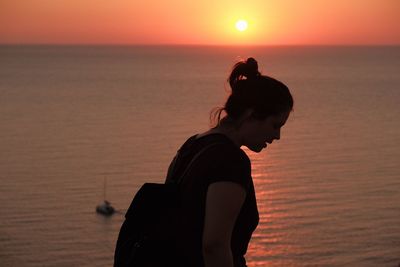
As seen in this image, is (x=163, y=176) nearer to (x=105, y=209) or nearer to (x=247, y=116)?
(x=105, y=209)

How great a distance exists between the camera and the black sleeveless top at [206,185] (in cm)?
264

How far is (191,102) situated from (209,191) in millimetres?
99850

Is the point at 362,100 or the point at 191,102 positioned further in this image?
the point at 362,100

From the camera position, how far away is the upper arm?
259cm

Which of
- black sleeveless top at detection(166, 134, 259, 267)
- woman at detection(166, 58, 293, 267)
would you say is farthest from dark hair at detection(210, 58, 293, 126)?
black sleeveless top at detection(166, 134, 259, 267)

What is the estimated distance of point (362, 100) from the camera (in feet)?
359

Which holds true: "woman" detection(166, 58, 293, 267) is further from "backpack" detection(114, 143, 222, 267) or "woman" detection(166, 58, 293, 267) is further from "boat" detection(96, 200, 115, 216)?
"boat" detection(96, 200, 115, 216)

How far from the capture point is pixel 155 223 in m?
2.81

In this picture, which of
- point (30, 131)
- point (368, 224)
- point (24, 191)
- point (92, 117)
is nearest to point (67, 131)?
point (30, 131)

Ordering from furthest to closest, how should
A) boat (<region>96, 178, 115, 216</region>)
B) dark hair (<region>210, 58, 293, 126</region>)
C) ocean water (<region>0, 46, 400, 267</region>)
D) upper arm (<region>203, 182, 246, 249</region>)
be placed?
boat (<region>96, 178, 115, 216</region>)
ocean water (<region>0, 46, 400, 267</region>)
dark hair (<region>210, 58, 293, 126</region>)
upper arm (<region>203, 182, 246, 249</region>)

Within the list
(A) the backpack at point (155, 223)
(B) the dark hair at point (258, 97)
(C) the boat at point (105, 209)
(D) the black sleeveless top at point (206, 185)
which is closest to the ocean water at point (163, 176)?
A: (C) the boat at point (105, 209)

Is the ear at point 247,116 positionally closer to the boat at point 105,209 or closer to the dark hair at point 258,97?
the dark hair at point 258,97

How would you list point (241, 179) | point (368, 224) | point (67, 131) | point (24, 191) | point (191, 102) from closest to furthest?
point (241, 179), point (368, 224), point (24, 191), point (67, 131), point (191, 102)

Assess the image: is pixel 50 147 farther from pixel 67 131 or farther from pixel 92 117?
pixel 92 117
